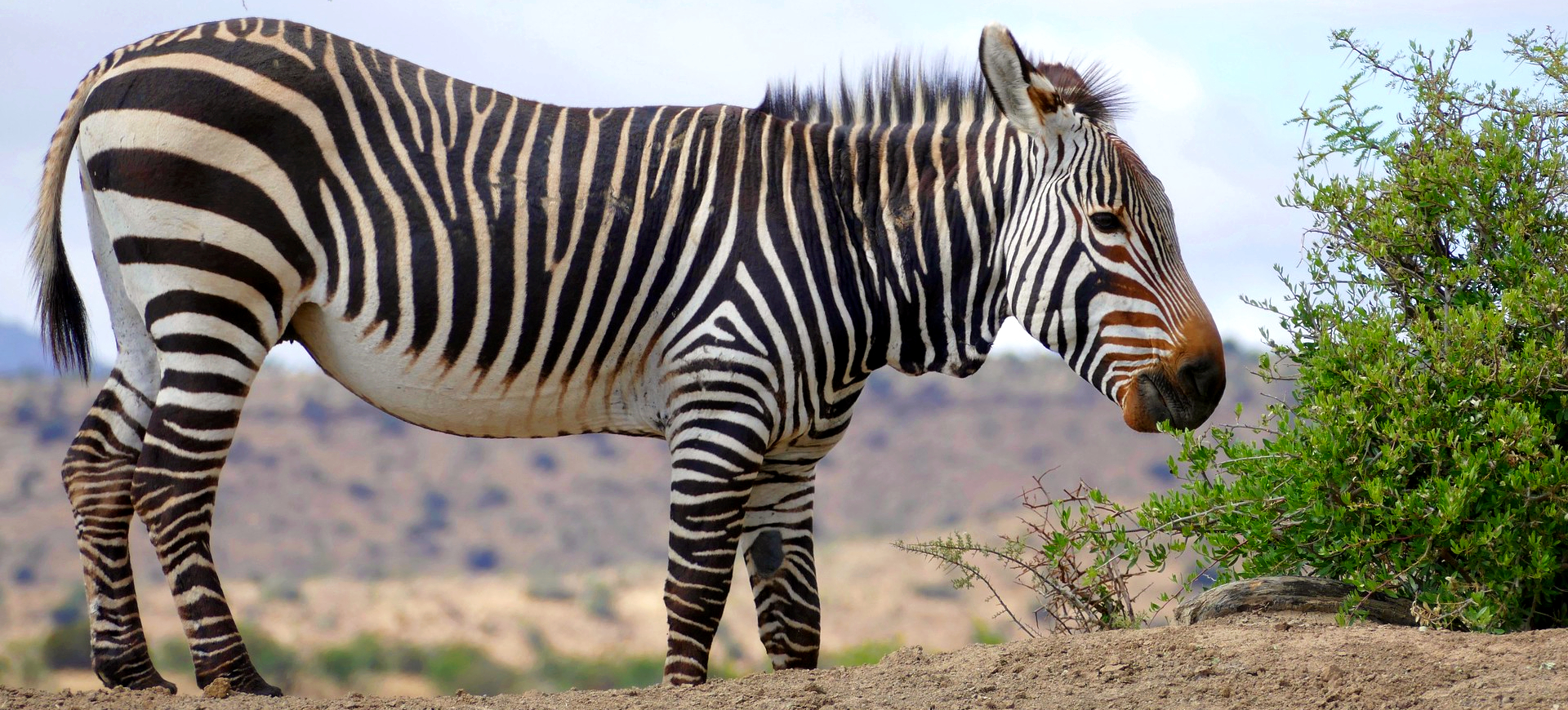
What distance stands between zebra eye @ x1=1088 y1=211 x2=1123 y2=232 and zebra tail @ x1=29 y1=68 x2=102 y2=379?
3.96 metres

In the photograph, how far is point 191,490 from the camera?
4602 mm

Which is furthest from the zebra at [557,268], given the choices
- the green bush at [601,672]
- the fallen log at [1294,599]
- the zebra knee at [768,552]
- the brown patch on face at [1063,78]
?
the green bush at [601,672]

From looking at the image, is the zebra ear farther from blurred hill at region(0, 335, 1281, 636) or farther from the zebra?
blurred hill at region(0, 335, 1281, 636)

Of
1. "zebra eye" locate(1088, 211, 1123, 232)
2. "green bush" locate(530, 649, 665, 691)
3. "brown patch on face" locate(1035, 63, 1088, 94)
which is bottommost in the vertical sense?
"green bush" locate(530, 649, 665, 691)

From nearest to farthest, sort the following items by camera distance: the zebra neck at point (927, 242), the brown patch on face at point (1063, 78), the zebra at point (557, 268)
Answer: the zebra at point (557, 268) → the zebra neck at point (927, 242) → the brown patch on face at point (1063, 78)

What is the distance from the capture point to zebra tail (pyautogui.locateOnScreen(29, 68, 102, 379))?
Result: 5121 millimetres

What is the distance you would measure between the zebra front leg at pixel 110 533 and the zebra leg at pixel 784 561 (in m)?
2.40

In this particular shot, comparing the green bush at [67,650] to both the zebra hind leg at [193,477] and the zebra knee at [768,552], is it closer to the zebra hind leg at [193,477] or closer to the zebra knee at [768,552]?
the zebra hind leg at [193,477]

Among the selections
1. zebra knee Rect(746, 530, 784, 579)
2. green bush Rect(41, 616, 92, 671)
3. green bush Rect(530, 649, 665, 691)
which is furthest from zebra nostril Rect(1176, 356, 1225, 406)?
green bush Rect(530, 649, 665, 691)

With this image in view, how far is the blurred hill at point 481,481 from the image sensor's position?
46625 millimetres

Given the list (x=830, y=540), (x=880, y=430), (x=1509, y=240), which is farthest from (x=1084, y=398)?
(x=1509, y=240)

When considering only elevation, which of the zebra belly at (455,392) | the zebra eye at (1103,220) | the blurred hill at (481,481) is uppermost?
the blurred hill at (481,481)

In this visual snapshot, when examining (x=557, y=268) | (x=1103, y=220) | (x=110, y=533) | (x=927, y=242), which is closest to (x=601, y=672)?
(x=110, y=533)

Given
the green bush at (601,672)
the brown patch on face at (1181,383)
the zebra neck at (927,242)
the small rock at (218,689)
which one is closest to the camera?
the small rock at (218,689)
